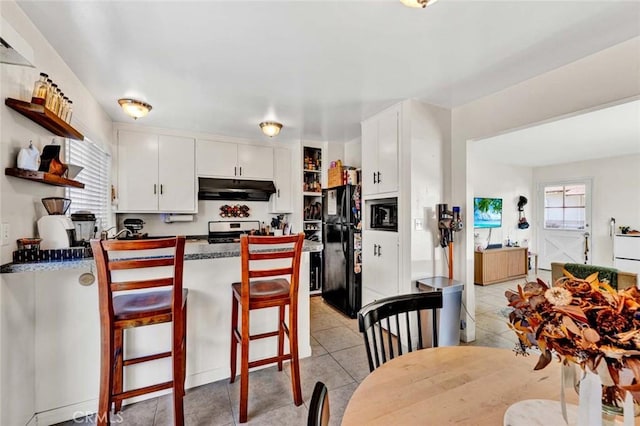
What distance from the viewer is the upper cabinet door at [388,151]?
9.71ft

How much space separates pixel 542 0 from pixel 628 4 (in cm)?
49

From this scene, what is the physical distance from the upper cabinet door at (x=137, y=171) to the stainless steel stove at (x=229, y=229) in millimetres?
846

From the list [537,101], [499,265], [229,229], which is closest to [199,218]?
[229,229]

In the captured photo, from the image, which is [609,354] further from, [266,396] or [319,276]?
[319,276]

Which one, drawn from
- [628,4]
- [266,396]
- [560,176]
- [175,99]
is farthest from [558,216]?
[175,99]

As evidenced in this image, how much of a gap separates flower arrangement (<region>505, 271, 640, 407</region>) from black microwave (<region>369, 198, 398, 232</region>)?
2328 millimetres

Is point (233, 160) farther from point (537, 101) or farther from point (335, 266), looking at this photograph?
point (537, 101)

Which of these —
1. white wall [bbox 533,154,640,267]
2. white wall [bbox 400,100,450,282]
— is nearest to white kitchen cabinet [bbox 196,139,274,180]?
Result: white wall [bbox 400,100,450,282]

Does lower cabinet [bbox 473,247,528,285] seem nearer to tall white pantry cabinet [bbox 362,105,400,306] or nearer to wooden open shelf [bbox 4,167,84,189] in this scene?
tall white pantry cabinet [bbox 362,105,400,306]

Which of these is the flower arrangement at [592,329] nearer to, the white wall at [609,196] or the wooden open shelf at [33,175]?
the wooden open shelf at [33,175]

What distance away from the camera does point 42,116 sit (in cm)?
161

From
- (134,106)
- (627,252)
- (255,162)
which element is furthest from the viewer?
(627,252)

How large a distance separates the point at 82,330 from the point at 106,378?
1.78 ft

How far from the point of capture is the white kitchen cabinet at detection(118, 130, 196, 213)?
142 inches
